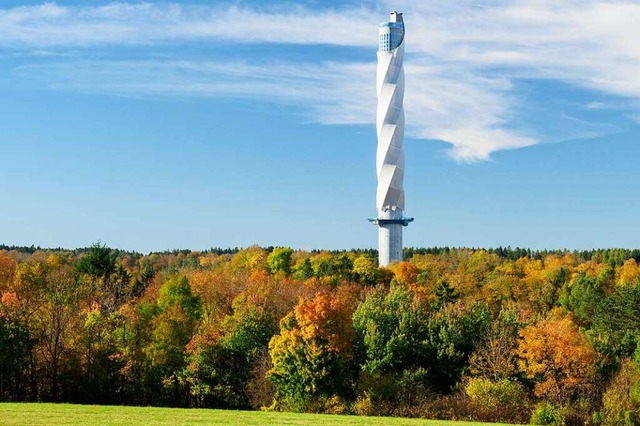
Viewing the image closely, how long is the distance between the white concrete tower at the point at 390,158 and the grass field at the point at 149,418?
2511 inches

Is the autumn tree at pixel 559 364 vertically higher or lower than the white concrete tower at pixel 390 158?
lower

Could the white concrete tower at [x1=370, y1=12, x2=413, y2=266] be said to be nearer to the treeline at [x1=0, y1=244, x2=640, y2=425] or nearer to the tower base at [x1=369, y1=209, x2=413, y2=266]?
the tower base at [x1=369, y1=209, x2=413, y2=266]

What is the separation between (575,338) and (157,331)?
21.7 metres

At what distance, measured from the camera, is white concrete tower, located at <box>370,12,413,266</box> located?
3802 inches

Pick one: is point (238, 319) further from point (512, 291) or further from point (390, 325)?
point (512, 291)

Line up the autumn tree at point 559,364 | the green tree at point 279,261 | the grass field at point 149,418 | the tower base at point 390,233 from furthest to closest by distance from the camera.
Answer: the tower base at point 390,233, the green tree at point 279,261, the autumn tree at point 559,364, the grass field at point 149,418

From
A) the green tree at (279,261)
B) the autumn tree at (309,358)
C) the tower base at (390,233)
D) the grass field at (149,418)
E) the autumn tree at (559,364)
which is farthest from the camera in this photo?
the tower base at (390,233)

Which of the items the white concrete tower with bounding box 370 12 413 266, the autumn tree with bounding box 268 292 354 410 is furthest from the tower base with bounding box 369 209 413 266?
the autumn tree with bounding box 268 292 354 410

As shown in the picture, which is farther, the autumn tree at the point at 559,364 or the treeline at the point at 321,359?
the autumn tree at the point at 559,364

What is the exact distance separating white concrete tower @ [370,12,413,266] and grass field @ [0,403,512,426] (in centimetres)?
6378

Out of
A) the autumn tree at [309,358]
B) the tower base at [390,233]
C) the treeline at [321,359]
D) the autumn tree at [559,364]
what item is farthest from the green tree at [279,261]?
the autumn tree at [559,364]

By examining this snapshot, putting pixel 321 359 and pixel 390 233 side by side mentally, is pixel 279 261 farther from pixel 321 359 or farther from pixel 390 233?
pixel 321 359

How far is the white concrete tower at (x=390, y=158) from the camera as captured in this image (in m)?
96.6

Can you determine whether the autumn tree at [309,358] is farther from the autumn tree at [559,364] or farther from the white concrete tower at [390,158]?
the white concrete tower at [390,158]
